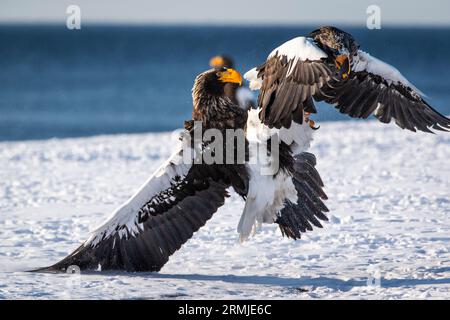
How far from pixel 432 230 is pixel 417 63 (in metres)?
55.6

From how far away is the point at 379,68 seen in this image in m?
6.31

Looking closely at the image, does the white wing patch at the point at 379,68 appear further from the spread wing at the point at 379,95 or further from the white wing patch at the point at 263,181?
the white wing patch at the point at 263,181

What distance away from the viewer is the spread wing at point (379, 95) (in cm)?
627

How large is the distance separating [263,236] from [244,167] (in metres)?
1.17

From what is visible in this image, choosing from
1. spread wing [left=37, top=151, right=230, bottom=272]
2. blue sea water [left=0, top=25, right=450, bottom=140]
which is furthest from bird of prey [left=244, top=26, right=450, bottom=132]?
blue sea water [left=0, top=25, right=450, bottom=140]

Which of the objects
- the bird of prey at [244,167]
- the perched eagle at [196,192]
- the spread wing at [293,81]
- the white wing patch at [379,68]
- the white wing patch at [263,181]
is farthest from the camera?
the white wing patch at [379,68]

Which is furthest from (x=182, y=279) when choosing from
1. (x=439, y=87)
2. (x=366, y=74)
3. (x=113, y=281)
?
(x=439, y=87)

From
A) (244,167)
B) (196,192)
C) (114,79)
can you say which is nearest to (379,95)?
(244,167)

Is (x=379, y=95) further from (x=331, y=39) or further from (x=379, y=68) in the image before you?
(x=331, y=39)

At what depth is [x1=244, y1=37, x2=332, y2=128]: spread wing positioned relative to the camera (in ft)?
16.8

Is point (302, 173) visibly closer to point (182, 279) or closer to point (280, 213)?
point (280, 213)

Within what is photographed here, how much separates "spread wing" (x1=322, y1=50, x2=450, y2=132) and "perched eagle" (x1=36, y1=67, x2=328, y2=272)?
554 millimetres

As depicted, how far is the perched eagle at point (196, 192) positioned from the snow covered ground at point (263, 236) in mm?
160

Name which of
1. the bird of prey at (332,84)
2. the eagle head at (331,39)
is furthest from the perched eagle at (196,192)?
the eagle head at (331,39)
